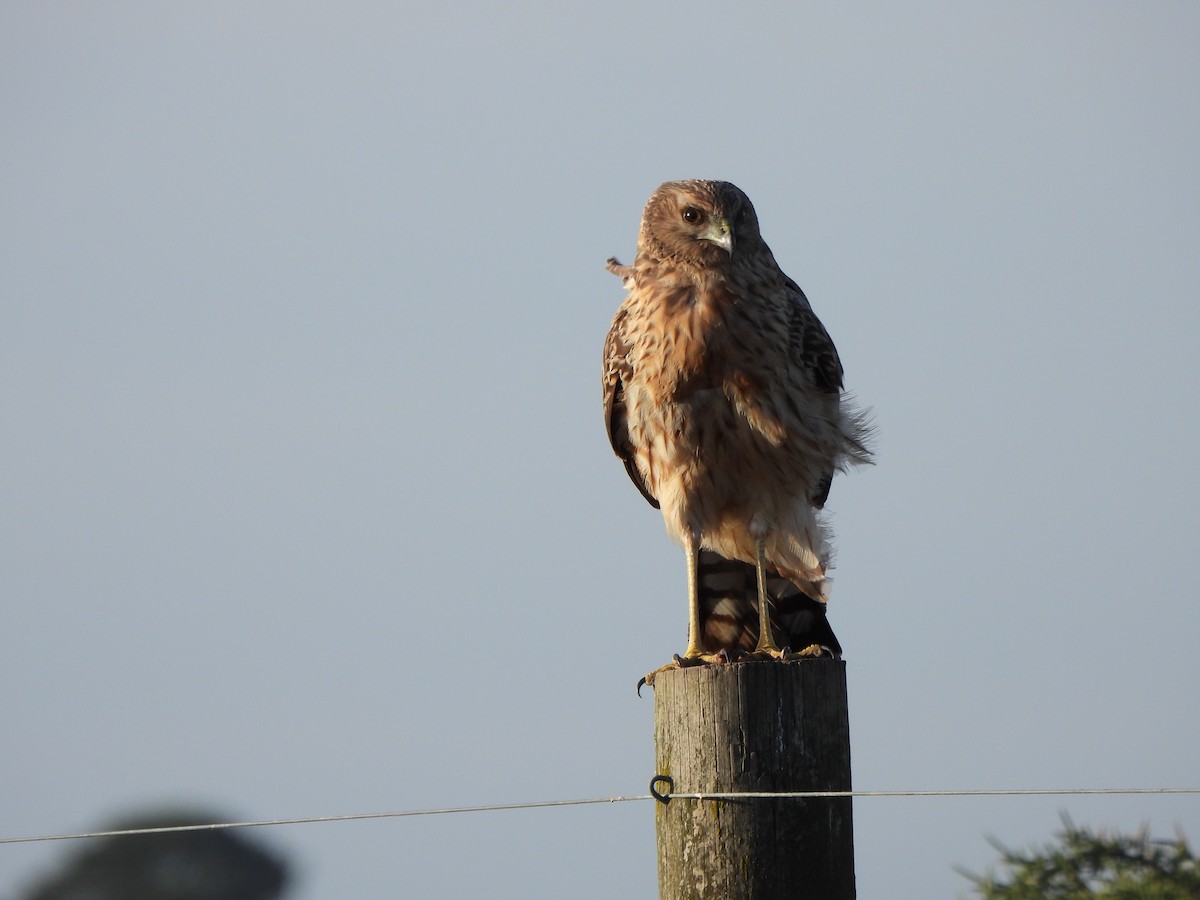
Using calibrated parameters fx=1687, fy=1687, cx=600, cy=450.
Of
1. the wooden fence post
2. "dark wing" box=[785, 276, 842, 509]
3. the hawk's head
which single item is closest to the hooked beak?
the hawk's head

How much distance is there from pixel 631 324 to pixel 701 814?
2856 millimetres

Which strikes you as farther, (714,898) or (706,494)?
(706,494)

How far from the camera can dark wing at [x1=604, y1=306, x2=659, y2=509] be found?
650cm

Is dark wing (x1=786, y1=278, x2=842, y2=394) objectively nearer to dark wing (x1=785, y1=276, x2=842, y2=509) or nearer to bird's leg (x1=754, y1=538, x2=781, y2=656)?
dark wing (x1=785, y1=276, x2=842, y2=509)

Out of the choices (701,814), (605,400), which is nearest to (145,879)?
(605,400)

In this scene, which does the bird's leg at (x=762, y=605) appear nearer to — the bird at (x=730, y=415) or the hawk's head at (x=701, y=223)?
the bird at (x=730, y=415)

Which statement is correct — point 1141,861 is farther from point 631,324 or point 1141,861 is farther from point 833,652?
point 631,324

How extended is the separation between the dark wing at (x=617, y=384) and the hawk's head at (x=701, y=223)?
33 centimetres

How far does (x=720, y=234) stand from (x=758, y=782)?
9.64 ft

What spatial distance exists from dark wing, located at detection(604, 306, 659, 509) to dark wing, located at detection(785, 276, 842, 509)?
0.64 meters

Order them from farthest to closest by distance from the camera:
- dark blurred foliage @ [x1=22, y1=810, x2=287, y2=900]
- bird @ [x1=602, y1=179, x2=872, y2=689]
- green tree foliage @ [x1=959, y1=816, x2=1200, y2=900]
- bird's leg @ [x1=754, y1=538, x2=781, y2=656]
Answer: dark blurred foliage @ [x1=22, y1=810, x2=287, y2=900], bird's leg @ [x1=754, y1=538, x2=781, y2=656], bird @ [x1=602, y1=179, x2=872, y2=689], green tree foliage @ [x1=959, y1=816, x2=1200, y2=900]

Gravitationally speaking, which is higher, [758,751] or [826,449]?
[826,449]

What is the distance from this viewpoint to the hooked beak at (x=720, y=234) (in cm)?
634

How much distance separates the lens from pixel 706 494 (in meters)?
6.46
